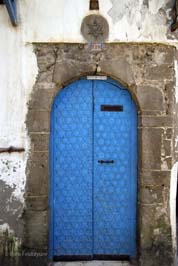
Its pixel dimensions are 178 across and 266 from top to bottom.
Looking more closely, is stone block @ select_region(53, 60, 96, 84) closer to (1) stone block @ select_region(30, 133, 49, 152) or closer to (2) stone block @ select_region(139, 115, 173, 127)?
(1) stone block @ select_region(30, 133, 49, 152)

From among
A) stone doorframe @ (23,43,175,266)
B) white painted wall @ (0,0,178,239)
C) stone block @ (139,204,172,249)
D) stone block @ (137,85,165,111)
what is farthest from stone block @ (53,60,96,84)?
stone block @ (139,204,172,249)

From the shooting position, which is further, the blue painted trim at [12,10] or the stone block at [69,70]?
the stone block at [69,70]

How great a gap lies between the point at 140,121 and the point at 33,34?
5.13 ft

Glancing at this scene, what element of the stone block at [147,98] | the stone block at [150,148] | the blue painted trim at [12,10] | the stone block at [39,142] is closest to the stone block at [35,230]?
the stone block at [39,142]

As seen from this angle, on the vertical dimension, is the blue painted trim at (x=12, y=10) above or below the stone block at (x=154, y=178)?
above

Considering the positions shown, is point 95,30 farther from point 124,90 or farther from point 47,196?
point 47,196

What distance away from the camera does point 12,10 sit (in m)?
3.90

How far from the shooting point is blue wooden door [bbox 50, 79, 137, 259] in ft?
14.3

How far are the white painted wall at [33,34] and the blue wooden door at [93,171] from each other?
411 mm

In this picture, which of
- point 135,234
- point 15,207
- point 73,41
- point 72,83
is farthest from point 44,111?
point 135,234

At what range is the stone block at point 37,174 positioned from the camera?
4.18m

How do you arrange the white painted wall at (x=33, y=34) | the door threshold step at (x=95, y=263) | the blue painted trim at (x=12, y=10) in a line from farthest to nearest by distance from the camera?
the door threshold step at (x=95, y=263), the white painted wall at (x=33, y=34), the blue painted trim at (x=12, y=10)

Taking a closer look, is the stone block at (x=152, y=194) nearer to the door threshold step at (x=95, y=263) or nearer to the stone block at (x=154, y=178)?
the stone block at (x=154, y=178)

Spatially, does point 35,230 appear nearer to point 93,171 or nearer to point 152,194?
point 93,171
